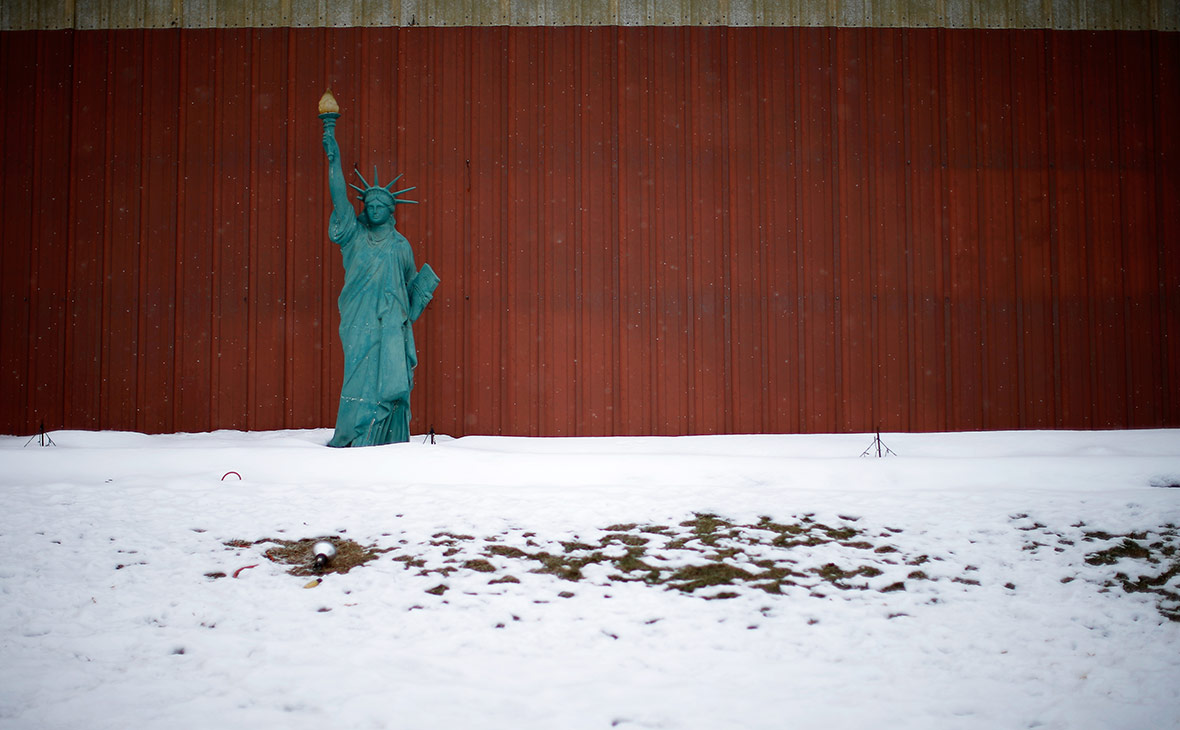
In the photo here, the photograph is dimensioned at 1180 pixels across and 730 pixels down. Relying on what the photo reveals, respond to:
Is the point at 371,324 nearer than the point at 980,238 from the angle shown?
Yes

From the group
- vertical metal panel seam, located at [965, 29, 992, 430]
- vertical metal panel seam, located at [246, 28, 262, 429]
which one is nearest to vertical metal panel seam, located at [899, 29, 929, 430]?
vertical metal panel seam, located at [965, 29, 992, 430]

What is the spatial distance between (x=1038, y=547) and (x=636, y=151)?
584 cm

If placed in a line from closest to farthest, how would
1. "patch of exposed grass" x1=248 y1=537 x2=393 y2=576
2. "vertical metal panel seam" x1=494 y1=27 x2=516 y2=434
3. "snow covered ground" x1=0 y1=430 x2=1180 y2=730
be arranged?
1. "snow covered ground" x1=0 y1=430 x2=1180 y2=730
2. "patch of exposed grass" x1=248 y1=537 x2=393 y2=576
3. "vertical metal panel seam" x1=494 y1=27 x2=516 y2=434

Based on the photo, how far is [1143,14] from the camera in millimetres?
8250

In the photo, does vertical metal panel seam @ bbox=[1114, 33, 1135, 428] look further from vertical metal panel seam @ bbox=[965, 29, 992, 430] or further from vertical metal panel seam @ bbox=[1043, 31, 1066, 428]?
vertical metal panel seam @ bbox=[965, 29, 992, 430]

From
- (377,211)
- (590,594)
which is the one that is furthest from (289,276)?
(590,594)

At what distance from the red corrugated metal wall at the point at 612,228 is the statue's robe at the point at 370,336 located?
174 centimetres

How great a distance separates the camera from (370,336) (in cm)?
614

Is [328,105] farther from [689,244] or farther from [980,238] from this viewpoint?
[980,238]

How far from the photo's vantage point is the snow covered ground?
84.8 inches

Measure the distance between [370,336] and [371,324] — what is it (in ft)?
0.34

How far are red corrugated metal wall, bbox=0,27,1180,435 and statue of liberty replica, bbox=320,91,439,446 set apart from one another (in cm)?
174

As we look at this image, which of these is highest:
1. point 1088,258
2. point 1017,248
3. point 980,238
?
point 980,238

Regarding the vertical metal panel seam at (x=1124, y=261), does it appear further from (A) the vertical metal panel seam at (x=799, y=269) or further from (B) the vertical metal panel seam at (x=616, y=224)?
(B) the vertical metal panel seam at (x=616, y=224)
